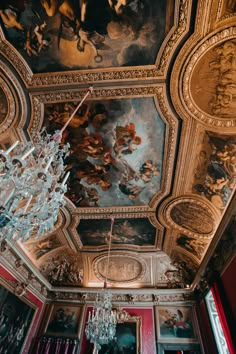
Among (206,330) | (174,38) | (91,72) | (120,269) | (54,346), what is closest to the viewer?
(174,38)

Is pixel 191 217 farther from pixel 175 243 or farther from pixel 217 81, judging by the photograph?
pixel 217 81

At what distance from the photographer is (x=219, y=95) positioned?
5.03 meters

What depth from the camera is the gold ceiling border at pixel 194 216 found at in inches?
287

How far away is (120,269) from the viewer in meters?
11.8

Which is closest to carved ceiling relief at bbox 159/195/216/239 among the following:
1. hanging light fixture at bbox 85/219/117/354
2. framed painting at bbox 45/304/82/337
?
hanging light fixture at bbox 85/219/117/354

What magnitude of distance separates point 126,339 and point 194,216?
260 inches

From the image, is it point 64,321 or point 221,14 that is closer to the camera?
point 221,14

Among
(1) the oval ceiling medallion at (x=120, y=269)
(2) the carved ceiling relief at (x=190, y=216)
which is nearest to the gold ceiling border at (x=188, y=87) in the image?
(2) the carved ceiling relief at (x=190, y=216)

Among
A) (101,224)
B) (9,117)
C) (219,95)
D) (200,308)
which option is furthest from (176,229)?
(9,117)

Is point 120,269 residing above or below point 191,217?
above

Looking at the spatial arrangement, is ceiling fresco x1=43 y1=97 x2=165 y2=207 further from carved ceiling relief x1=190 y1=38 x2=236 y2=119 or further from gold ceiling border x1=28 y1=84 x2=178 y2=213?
carved ceiling relief x1=190 y1=38 x2=236 y2=119

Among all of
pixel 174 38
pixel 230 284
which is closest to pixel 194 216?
pixel 230 284

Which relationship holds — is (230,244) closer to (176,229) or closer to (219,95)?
(176,229)

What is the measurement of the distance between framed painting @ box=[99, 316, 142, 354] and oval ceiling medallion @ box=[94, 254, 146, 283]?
198 centimetres
